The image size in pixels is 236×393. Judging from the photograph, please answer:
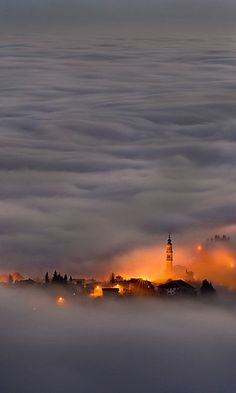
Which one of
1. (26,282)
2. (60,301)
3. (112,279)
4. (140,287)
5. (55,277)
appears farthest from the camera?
(140,287)

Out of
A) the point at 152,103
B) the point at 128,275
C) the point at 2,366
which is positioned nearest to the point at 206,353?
the point at 2,366

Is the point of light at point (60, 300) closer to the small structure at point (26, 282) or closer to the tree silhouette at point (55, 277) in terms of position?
the small structure at point (26, 282)

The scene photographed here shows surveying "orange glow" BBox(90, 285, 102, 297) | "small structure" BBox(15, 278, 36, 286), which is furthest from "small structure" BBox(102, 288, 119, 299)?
"small structure" BBox(15, 278, 36, 286)

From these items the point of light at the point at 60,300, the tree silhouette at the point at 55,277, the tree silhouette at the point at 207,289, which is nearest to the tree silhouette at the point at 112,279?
the tree silhouette at the point at 55,277

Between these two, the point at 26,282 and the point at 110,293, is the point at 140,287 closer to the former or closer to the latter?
the point at 110,293

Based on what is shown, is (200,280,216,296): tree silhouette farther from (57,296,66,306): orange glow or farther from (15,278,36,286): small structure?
(15,278,36,286): small structure

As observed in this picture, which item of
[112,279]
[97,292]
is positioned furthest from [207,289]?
[97,292]

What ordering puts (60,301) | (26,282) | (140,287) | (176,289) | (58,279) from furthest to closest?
(140,287) < (58,279) < (26,282) < (176,289) < (60,301)
